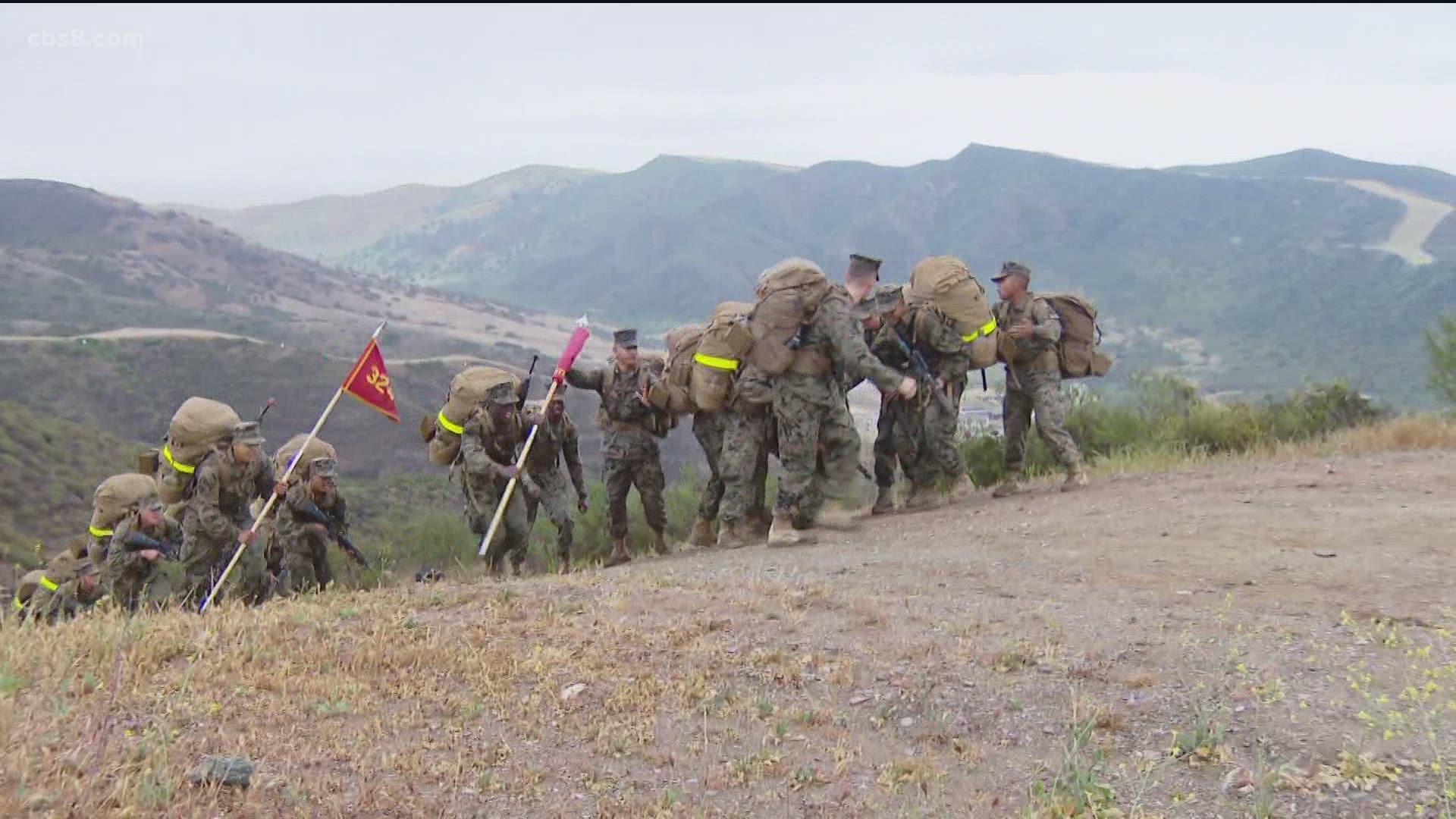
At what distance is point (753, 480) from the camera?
9102mm

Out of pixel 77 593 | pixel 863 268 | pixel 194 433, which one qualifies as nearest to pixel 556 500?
pixel 194 433

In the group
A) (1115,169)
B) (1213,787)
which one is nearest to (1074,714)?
(1213,787)

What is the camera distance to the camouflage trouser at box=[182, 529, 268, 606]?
27.9 ft

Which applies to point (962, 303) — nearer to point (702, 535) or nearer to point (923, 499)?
point (923, 499)

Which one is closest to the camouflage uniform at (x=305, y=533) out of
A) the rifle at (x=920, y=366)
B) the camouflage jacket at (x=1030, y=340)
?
the rifle at (x=920, y=366)

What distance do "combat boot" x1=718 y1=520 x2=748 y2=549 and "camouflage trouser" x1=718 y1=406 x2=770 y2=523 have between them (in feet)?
0.14

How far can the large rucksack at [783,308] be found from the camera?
8086 millimetres

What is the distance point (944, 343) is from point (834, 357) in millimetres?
1229

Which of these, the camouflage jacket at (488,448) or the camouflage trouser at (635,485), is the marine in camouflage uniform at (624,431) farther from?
the camouflage jacket at (488,448)

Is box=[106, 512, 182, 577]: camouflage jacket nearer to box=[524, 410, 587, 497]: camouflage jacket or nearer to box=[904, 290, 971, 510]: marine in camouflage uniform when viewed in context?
box=[524, 410, 587, 497]: camouflage jacket

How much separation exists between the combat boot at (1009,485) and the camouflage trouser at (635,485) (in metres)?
2.84

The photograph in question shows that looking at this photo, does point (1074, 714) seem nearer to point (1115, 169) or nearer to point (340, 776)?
point (340, 776)

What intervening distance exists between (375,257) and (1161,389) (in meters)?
197

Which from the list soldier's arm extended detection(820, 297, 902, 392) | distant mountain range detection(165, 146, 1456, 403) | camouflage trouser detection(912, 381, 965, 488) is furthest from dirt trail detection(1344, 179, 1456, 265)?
soldier's arm extended detection(820, 297, 902, 392)
